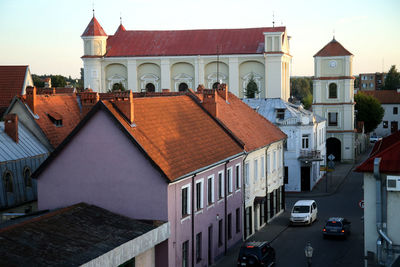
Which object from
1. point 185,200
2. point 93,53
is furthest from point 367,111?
point 185,200

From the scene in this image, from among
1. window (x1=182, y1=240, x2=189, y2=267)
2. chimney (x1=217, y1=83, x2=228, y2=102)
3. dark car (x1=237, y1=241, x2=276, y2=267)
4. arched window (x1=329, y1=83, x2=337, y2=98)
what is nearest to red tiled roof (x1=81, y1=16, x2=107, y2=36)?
arched window (x1=329, y1=83, x2=337, y2=98)

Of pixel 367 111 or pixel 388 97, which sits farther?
pixel 388 97

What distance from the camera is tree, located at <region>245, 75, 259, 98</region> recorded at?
80375 mm

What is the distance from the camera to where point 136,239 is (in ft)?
69.9

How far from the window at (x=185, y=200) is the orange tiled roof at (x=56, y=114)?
10.1 metres

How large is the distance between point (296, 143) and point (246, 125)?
1531 cm

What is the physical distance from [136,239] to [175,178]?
352cm

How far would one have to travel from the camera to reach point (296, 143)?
5153 centimetres

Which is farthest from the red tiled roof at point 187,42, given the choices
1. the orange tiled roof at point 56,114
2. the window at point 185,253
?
the window at point 185,253

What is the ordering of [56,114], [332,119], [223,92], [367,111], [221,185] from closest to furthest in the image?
[221,185]
[56,114]
[223,92]
[332,119]
[367,111]

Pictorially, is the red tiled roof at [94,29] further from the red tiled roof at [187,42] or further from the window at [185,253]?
the window at [185,253]

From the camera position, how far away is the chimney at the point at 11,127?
1195 inches

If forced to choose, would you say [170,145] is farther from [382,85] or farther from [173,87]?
[382,85]

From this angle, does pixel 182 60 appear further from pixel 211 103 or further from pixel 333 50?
pixel 211 103
